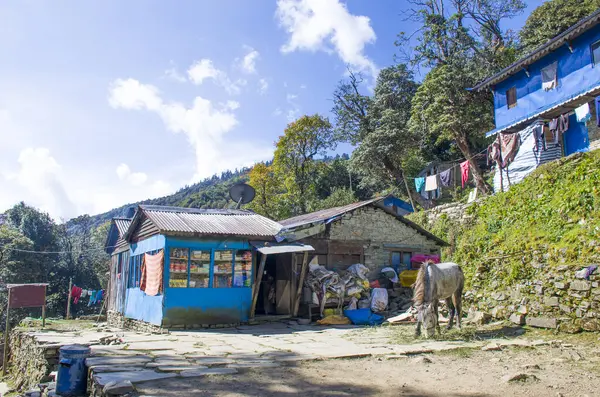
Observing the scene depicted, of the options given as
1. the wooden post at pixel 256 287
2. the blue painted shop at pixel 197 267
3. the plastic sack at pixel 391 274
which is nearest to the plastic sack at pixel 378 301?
the plastic sack at pixel 391 274

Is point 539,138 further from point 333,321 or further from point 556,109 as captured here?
point 333,321

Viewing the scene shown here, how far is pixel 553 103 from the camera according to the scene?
63.8 feet

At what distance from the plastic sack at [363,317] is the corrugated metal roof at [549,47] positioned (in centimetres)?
1465

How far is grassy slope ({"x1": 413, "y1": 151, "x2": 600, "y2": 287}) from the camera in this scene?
1069 centimetres

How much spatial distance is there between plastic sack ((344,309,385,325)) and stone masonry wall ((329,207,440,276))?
7.60 ft

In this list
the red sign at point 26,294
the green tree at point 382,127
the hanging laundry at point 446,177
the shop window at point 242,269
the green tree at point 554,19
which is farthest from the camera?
the green tree at point 382,127

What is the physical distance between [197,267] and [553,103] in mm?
17283

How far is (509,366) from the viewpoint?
6609 millimetres

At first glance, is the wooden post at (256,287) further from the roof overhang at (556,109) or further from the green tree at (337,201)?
the green tree at (337,201)

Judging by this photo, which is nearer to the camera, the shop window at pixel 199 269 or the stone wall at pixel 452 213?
the shop window at pixel 199 269

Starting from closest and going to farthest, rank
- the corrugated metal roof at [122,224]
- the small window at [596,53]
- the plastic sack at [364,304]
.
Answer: the plastic sack at [364,304]
the small window at [596,53]
the corrugated metal roof at [122,224]

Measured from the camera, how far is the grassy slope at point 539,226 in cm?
1069

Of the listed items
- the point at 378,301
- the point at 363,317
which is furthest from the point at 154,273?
the point at 378,301

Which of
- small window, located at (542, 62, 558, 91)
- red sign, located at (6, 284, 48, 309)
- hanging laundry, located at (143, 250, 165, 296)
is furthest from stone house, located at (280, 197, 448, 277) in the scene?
small window, located at (542, 62, 558, 91)
